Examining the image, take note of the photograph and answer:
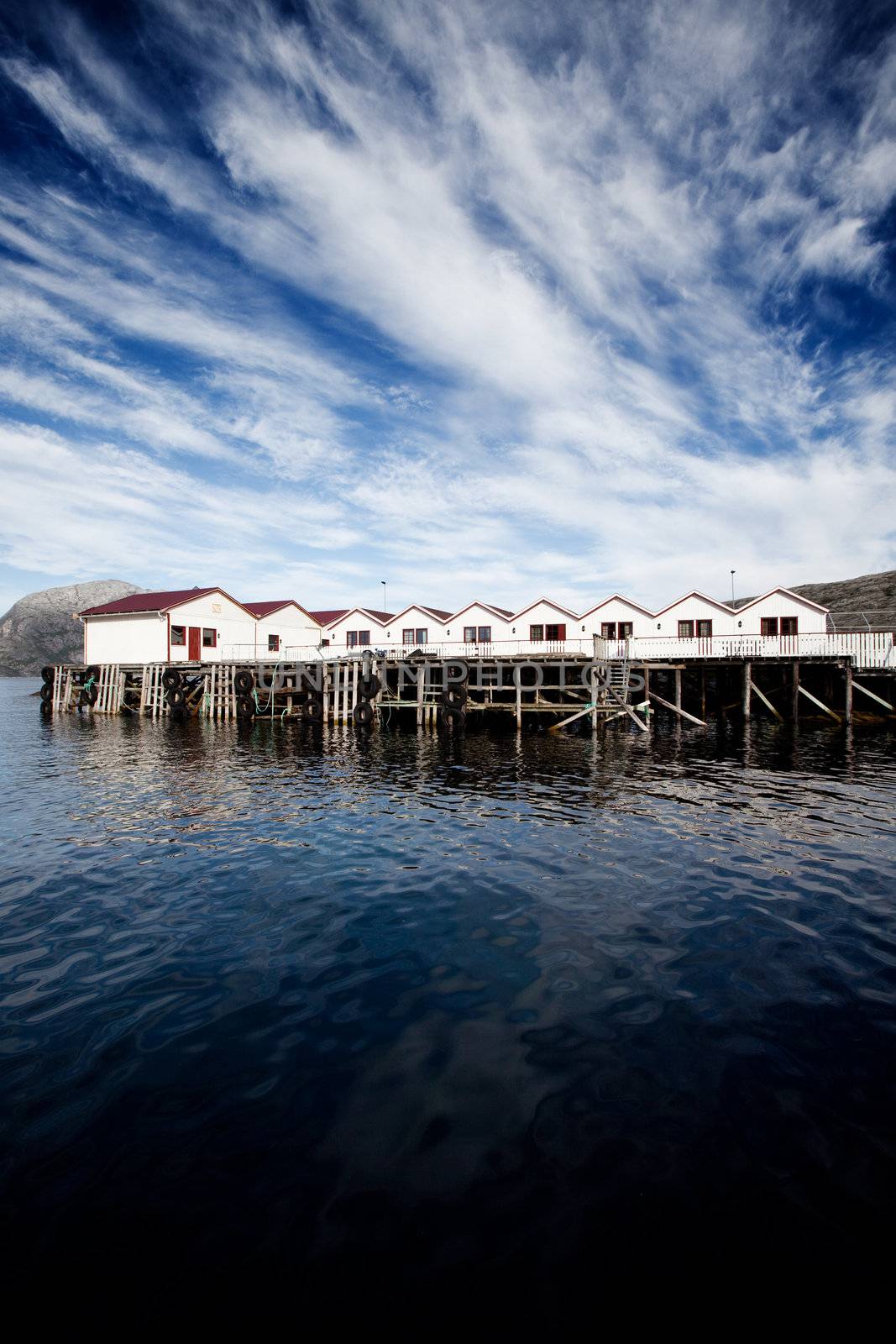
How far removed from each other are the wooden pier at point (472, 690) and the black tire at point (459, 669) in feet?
0.37

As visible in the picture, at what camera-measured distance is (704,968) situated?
7203 mm

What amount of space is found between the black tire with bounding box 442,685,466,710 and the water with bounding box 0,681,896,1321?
2264 cm

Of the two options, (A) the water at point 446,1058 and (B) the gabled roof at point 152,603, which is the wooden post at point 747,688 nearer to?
(A) the water at point 446,1058

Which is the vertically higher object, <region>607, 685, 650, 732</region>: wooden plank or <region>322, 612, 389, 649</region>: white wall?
<region>322, 612, 389, 649</region>: white wall

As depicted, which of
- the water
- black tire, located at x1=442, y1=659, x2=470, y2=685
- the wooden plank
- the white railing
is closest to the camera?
the water

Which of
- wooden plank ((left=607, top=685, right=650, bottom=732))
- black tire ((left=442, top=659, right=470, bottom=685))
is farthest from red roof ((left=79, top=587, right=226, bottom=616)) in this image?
wooden plank ((left=607, top=685, right=650, bottom=732))

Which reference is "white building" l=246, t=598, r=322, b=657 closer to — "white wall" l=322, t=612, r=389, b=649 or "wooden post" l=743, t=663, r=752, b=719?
"white wall" l=322, t=612, r=389, b=649

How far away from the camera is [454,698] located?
35.9m

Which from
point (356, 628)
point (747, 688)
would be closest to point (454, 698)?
point (747, 688)

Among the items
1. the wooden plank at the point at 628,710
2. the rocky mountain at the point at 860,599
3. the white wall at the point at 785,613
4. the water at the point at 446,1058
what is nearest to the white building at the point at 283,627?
the wooden plank at the point at 628,710

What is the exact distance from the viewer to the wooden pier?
36.5m

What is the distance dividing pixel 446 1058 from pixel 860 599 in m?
86.7

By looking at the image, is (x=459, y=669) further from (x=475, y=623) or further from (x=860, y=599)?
(x=860, y=599)

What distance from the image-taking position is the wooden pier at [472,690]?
120 ft
